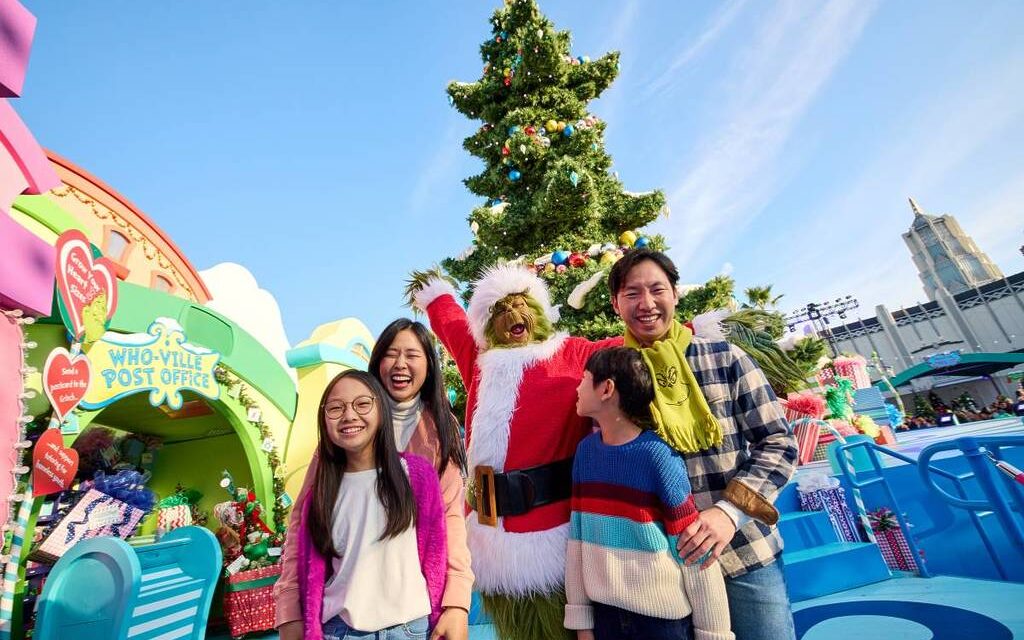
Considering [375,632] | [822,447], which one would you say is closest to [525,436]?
[375,632]

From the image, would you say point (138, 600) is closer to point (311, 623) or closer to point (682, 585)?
point (311, 623)

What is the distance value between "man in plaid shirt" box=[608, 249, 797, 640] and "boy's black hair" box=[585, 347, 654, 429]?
20 cm

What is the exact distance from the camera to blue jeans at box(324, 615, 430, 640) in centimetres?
143

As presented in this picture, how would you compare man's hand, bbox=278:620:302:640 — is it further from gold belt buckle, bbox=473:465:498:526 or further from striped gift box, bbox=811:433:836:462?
striped gift box, bbox=811:433:836:462

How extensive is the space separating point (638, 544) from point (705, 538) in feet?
0.63

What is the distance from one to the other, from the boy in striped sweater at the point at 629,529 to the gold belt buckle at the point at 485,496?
1.31 ft

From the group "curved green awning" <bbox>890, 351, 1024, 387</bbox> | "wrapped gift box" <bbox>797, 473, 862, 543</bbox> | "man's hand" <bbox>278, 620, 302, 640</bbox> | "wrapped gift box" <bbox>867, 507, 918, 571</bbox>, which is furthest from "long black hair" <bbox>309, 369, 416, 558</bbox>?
"curved green awning" <bbox>890, 351, 1024, 387</bbox>

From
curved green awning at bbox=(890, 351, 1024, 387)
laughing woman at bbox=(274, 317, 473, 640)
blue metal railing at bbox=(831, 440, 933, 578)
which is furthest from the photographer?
curved green awning at bbox=(890, 351, 1024, 387)

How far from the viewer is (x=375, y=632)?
143 cm

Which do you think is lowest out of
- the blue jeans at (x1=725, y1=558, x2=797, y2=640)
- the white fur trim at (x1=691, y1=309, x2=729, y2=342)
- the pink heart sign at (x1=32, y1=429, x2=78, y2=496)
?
the blue jeans at (x1=725, y1=558, x2=797, y2=640)

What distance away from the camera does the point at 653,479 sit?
4.78 feet

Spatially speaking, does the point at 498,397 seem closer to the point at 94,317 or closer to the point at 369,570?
the point at 369,570

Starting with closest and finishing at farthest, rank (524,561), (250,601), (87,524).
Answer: (524,561) → (87,524) → (250,601)

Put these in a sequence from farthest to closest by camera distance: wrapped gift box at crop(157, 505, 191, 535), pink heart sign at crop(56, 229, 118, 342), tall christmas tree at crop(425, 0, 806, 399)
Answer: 1. wrapped gift box at crop(157, 505, 191, 535)
2. tall christmas tree at crop(425, 0, 806, 399)
3. pink heart sign at crop(56, 229, 118, 342)
